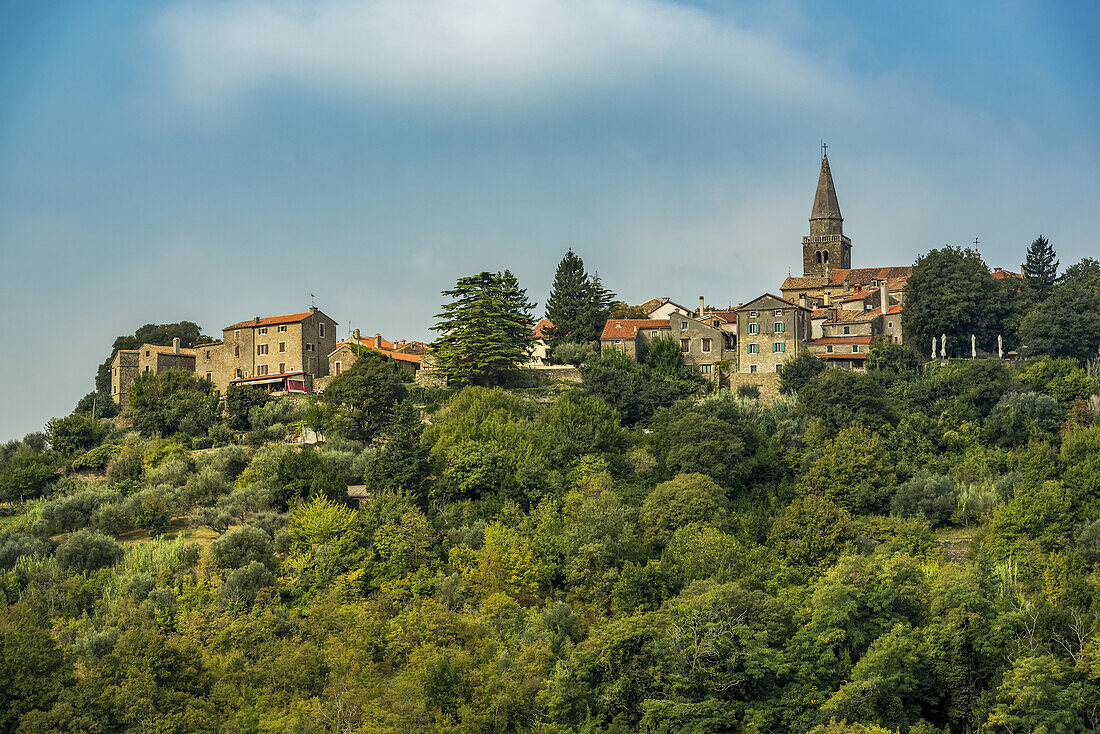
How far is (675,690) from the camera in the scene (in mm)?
38344

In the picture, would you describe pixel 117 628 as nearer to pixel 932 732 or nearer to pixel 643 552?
pixel 643 552

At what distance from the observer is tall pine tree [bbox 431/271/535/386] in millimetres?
65125

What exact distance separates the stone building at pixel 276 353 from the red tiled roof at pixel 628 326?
1605cm

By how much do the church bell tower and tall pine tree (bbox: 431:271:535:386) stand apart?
27.6 metres

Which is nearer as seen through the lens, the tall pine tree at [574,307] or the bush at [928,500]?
the bush at [928,500]

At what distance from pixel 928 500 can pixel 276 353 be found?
37.9 metres

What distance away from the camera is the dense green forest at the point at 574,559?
37562 mm

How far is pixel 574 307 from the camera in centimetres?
7275

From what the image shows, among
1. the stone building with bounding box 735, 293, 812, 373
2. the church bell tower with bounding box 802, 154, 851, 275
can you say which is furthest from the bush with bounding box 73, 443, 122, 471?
the church bell tower with bounding box 802, 154, 851, 275

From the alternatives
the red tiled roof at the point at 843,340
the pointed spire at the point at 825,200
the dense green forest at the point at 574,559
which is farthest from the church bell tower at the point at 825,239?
the dense green forest at the point at 574,559

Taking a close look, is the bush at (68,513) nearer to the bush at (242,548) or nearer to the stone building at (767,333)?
the bush at (242,548)

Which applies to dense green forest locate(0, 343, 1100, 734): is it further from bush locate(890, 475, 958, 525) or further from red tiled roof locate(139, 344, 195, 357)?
red tiled roof locate(139, 344, 195, 357)

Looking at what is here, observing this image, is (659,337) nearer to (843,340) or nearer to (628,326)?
(628,326)

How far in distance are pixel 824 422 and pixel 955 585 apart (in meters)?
16.4
